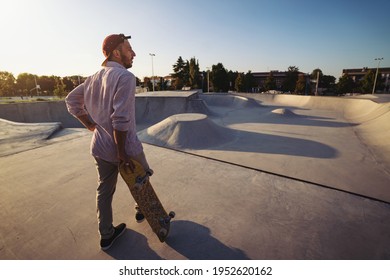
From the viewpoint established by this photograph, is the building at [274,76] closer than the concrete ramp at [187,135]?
No

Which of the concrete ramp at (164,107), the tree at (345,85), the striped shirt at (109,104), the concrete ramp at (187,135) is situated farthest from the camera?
the tree at (345,85)

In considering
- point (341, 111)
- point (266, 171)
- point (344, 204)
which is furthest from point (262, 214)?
point (341, 111)

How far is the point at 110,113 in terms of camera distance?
201 cm

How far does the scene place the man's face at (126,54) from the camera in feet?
7.01

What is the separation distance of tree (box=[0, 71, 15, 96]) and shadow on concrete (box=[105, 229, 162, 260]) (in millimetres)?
82860

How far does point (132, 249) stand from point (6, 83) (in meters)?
90.5

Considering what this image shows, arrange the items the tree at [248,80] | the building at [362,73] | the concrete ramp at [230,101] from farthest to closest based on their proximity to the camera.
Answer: the building at [362,73] → the tree at [248,80] → the concrete ramp at [230,101]

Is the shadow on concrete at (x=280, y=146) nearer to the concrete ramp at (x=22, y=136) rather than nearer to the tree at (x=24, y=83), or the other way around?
the concrete ramp at (x=22, y=136)

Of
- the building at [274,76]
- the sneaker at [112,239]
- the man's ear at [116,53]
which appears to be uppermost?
the building at [274,76]

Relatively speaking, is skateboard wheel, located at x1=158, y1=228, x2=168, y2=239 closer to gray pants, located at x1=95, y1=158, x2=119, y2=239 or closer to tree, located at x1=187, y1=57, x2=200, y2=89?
gray pants, located at x1=95, y1=158, x2=119, y2=239

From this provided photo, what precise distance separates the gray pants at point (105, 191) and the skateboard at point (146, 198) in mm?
203

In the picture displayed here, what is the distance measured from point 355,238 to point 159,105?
16922mm

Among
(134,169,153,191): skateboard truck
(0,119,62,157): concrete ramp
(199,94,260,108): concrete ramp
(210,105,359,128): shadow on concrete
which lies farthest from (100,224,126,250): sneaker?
(199,94,260,108): concrete ramp

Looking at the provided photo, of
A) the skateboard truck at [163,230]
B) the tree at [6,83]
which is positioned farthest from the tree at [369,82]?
the tree at [6,83]
